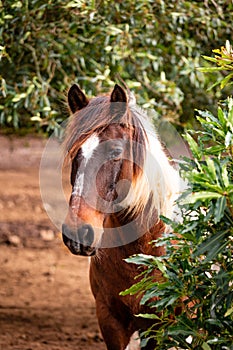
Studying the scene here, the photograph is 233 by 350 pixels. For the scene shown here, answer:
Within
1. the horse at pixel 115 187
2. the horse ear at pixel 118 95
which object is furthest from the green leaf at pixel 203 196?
the horse ear at pixel 118 95

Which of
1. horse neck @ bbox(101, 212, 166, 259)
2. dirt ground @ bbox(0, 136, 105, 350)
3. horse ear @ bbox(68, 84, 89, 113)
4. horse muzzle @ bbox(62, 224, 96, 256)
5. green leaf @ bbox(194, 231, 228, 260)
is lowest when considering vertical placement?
dirt ground @ bbox(0, 136, 105, 350)

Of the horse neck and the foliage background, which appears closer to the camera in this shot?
the horse neck

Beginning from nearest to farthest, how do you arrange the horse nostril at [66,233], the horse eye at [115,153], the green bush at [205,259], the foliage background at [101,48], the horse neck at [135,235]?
1. the green bush at [205,259]
2. the horse nostril at [66,233]
3. the horse eye at [115,153]
4. the horse neck at [135,235]
5. the foliage background at [101,48]

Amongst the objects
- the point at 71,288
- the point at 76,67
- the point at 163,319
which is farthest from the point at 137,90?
the point at 163,319

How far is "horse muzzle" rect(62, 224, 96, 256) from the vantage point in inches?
109

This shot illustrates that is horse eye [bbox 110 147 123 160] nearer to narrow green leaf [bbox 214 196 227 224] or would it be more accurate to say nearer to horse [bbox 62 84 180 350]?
horse [bbox 62 84 180 350]

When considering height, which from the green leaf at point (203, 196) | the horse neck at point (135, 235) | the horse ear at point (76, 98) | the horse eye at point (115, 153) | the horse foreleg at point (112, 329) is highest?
the green leaf at point (203, 196)

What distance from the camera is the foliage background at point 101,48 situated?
5.31 m

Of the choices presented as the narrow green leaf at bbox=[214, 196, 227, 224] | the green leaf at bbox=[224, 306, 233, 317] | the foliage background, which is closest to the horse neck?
the green leaf at bbox=[224, 306, 233, 317]

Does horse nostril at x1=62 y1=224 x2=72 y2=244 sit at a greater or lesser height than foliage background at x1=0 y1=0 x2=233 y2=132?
greater

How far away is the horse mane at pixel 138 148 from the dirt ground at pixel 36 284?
0.55 metres

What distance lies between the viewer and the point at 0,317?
207 inches

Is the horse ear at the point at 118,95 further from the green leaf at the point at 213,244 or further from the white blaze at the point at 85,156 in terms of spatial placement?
the green leaf at the point at 213,244

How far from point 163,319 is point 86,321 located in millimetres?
2598
